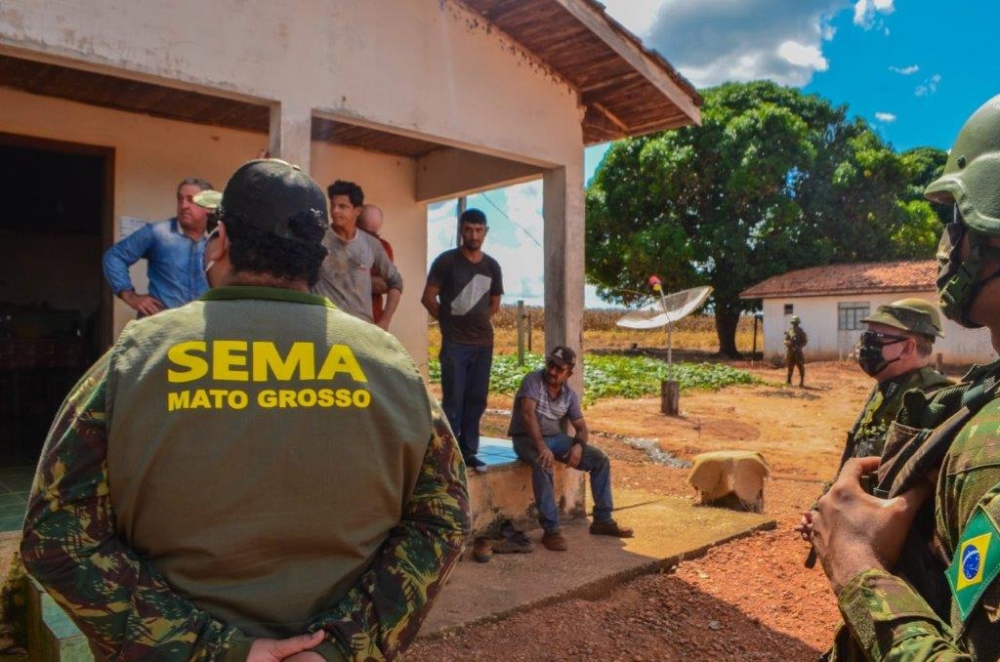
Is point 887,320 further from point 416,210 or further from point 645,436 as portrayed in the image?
point 645,436

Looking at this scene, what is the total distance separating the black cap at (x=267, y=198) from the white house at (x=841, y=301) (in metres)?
24.5

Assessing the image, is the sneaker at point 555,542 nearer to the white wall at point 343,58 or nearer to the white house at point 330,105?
the white house at point 330,105

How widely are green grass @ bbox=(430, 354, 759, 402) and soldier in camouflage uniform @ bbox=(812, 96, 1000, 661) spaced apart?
14464 mm

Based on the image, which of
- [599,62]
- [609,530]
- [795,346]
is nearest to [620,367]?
[795,346]

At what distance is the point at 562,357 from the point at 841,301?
72.3ft

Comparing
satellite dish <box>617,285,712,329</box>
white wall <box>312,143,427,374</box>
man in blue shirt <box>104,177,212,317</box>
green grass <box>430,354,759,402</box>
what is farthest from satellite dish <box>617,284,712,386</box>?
man in blue shirt <box>104,177,212,317</box>

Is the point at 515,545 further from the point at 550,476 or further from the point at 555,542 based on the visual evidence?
the point at 550,476

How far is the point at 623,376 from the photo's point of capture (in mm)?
18938

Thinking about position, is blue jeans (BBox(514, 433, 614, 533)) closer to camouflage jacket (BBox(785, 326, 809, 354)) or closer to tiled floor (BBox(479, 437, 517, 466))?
tiled floor (BBox(479, 437, 517, 466))

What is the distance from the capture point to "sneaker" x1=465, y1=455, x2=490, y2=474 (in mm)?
5547

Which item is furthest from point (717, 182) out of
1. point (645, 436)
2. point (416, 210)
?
point (416, 210)

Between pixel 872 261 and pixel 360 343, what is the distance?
29.2 meters

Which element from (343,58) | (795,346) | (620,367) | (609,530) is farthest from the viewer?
(620,367)

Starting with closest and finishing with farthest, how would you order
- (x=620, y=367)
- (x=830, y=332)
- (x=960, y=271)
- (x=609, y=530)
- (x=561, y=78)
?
(x=960, y=271), (x=609, y=530), (x=561, y=78), (x=620, y=367), (x=830, y=332)
